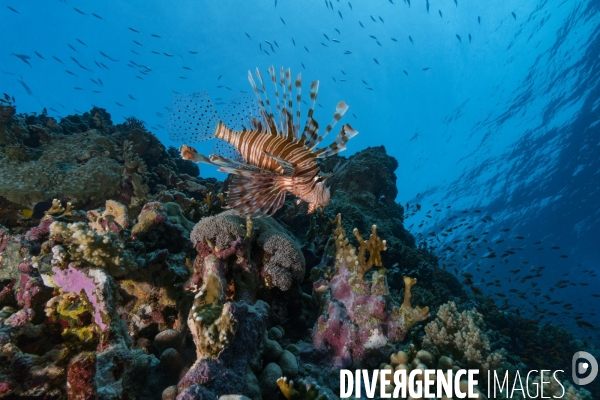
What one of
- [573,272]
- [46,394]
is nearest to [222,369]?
[46,394]

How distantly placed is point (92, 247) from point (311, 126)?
2497 mm

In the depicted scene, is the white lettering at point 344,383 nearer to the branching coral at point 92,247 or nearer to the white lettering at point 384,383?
the white lettering at point 384,383

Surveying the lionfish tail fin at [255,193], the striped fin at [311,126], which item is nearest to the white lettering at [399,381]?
the lionfish tail fin at [255,193]

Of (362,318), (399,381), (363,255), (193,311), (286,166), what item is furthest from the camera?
(363,255)

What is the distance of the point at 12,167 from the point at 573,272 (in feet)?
191

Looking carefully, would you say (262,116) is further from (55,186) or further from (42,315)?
(55,186)

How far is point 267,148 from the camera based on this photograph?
139 inches

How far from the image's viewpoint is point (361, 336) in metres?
3.05

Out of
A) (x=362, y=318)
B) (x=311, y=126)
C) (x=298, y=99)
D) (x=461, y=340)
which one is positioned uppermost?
(x=298, y=99)

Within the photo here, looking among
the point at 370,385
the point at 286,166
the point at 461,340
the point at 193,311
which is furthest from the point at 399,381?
the point at 286,166

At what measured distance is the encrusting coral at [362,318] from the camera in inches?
118

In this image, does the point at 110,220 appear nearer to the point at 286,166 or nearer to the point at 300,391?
the point at 286,166

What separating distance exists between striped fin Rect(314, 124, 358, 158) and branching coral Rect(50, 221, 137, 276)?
6.90 feet

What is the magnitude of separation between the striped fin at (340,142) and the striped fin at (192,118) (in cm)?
187
